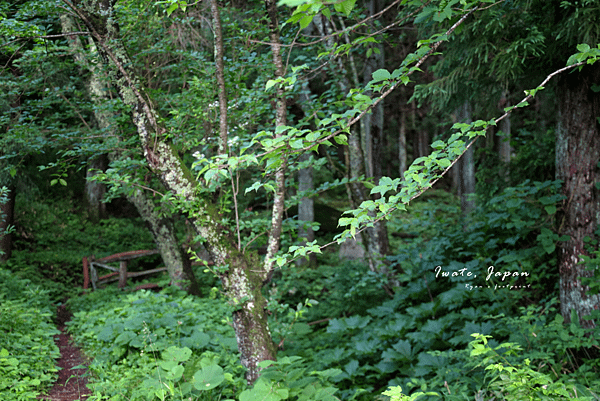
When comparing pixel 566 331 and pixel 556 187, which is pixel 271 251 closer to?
pixel 566 331

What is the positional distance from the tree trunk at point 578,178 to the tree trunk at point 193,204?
134 inches

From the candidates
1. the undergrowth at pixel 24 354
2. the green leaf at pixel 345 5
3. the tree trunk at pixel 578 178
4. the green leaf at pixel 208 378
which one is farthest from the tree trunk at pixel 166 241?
the green leaf at pixel 345 5

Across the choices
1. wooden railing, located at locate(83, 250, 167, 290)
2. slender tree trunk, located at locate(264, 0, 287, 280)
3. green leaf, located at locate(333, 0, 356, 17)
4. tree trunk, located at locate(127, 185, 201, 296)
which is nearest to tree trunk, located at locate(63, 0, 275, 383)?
slender tree trunk, located at locate(264, 0, 287, 280)

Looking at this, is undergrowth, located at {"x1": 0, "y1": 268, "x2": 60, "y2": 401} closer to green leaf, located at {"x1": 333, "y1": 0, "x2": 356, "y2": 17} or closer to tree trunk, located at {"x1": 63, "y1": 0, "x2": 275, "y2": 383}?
tree trunk, located at {"x1": 63, "y1": 0, "x2": 275, "y2": 383}

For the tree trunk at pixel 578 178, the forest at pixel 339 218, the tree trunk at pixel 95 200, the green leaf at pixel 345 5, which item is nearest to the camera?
the green leaf at pixel 345 5

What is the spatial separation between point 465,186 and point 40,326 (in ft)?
36.5

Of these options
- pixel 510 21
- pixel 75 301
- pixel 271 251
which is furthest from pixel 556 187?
pixel 75 301

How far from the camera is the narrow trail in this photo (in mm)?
4098

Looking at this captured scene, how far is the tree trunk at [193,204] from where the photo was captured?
149 inches

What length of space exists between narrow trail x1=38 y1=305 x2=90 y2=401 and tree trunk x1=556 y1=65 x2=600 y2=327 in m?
5.31

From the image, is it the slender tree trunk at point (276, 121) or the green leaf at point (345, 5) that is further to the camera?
the slender tree trunk at point (276, 121)

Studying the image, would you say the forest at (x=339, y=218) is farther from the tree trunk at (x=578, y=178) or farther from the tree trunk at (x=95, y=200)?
the tree trunk at (x=95, y=200)

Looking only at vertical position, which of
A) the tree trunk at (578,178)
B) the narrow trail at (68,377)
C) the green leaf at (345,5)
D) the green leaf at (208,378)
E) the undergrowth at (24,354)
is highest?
the green leaf at (345,5)

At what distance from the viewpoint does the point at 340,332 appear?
19.1ft
